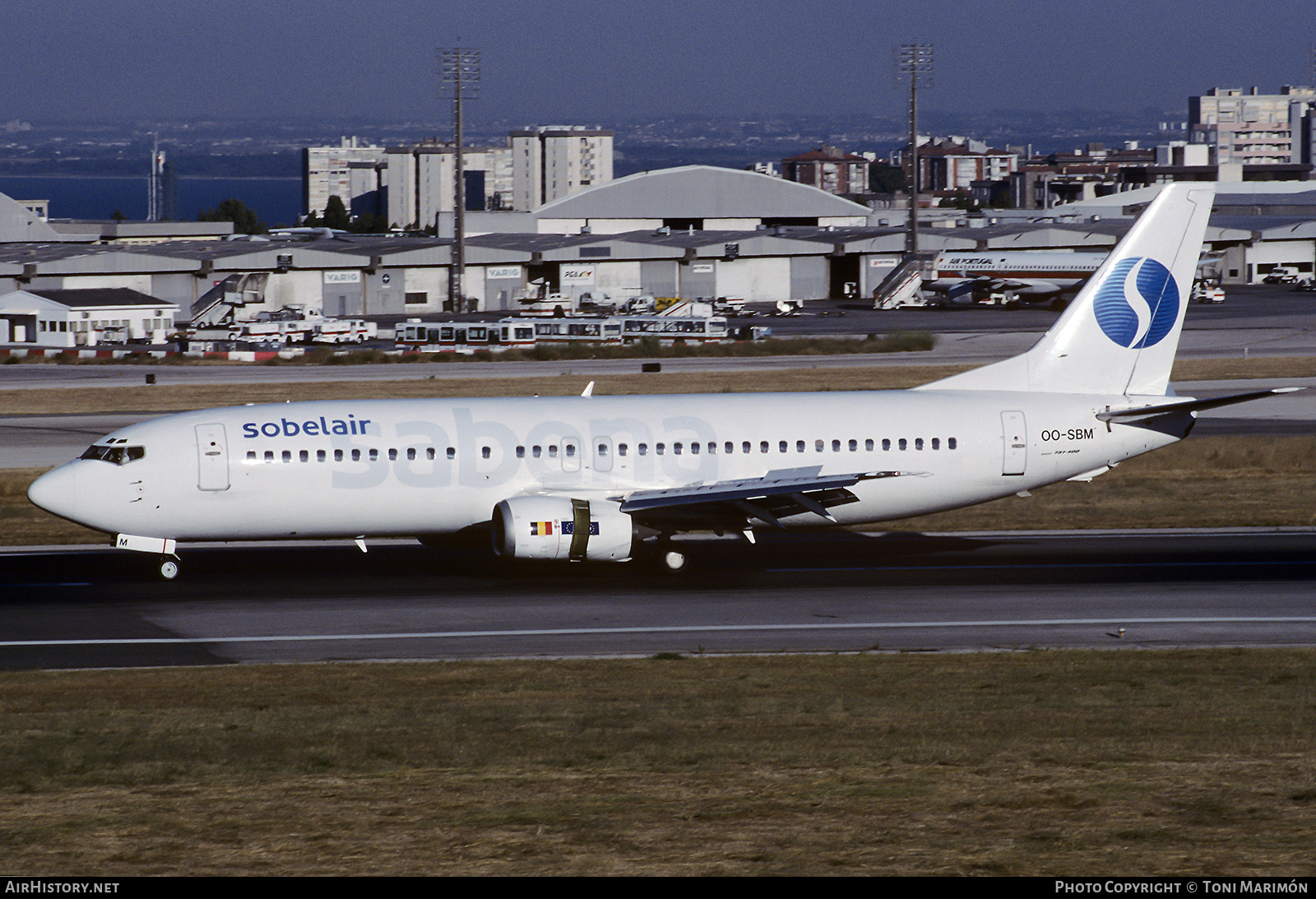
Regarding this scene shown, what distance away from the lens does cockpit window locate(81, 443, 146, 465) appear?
32406 millimetres

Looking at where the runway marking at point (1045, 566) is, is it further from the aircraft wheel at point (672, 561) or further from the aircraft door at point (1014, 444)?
the aircraft door at point (1014, 444)

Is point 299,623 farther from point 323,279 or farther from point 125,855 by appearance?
point 323,279

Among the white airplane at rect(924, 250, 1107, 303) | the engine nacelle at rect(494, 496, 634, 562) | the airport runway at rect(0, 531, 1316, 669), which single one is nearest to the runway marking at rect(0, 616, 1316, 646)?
the airport runway at rect(0, 531, 1316, 669)

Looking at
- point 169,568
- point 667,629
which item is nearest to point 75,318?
point 169,568

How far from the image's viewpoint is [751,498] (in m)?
32.4

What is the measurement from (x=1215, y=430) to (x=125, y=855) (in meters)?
55.4

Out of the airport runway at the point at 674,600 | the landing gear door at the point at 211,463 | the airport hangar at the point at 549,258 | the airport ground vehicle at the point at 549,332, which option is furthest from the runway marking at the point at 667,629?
the airport hangar at the point at 549,258

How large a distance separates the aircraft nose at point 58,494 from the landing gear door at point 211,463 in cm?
265

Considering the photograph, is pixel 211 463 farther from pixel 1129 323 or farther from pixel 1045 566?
pixel 1129 323

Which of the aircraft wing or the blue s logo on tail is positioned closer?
the aircraft wing

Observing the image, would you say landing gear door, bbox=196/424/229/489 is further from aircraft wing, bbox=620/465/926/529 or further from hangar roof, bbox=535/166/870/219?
hangar roof, bbox=535/166/870/219

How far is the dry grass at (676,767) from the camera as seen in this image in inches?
541

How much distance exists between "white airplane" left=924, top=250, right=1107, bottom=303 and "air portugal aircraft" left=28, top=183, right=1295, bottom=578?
341 feet
